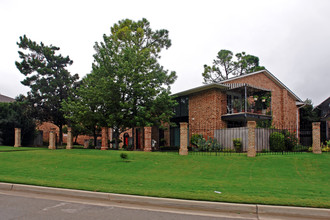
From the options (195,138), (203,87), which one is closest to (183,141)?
(195,138)

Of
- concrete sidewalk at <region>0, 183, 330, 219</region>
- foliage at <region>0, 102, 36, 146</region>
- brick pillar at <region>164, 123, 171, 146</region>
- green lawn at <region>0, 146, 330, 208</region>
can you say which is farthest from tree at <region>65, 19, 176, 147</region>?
concrete sidewalk at <region>0, 183, 330, 219</region>

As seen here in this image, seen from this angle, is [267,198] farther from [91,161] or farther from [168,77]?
[168,77]

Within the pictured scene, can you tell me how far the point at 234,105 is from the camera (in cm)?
2291

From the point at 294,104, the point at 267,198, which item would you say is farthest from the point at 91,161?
the point at 294,104

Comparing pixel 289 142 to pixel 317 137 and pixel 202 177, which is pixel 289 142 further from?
pixel 202 177

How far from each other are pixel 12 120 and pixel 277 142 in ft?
87.5

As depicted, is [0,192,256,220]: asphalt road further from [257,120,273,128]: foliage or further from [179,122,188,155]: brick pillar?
[257,120,273,128]: foliage

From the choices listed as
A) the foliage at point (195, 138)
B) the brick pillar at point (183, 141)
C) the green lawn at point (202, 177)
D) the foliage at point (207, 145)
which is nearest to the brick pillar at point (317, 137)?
the green lawn at point (202, 177)

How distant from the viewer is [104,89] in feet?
72.2

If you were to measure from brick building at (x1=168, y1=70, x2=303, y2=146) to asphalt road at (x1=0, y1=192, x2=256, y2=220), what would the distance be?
1528 centimetres

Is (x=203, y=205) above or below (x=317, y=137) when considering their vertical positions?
below

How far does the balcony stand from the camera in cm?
2206

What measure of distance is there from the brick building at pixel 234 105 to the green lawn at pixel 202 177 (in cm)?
871

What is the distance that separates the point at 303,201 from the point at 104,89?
59.2 feet
